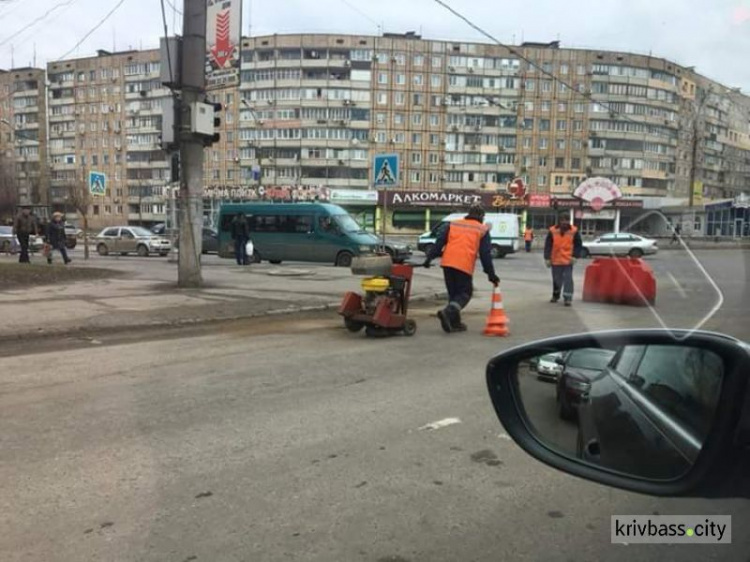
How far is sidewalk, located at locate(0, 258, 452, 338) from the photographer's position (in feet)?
30.7

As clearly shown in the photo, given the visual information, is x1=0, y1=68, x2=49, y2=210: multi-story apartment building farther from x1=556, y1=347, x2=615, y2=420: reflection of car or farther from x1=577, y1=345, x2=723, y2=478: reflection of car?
x1=577, y1=345, x2=723, y2=478: reflection of car

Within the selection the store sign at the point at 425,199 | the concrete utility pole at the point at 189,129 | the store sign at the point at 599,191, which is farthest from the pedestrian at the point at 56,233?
the store sign at the point at 425,199

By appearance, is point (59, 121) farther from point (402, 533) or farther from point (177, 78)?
point (402, 533)

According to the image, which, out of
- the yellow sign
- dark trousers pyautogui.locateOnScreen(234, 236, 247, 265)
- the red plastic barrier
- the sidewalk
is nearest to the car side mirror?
the yellow sign

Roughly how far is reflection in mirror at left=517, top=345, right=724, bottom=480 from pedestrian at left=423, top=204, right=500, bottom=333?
679cm

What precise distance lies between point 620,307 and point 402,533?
34.5 feet

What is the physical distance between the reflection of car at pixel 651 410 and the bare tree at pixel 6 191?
305 feet

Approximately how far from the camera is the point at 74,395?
5613 millimetres

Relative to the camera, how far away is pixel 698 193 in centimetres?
432

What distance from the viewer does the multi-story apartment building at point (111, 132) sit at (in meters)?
91.9

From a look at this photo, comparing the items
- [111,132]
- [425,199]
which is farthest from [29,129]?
[425,199]

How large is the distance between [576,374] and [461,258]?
6.94 metres

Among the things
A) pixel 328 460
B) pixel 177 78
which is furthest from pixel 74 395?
pixel 177 78

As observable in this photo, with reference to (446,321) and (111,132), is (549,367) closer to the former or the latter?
(446,321)
